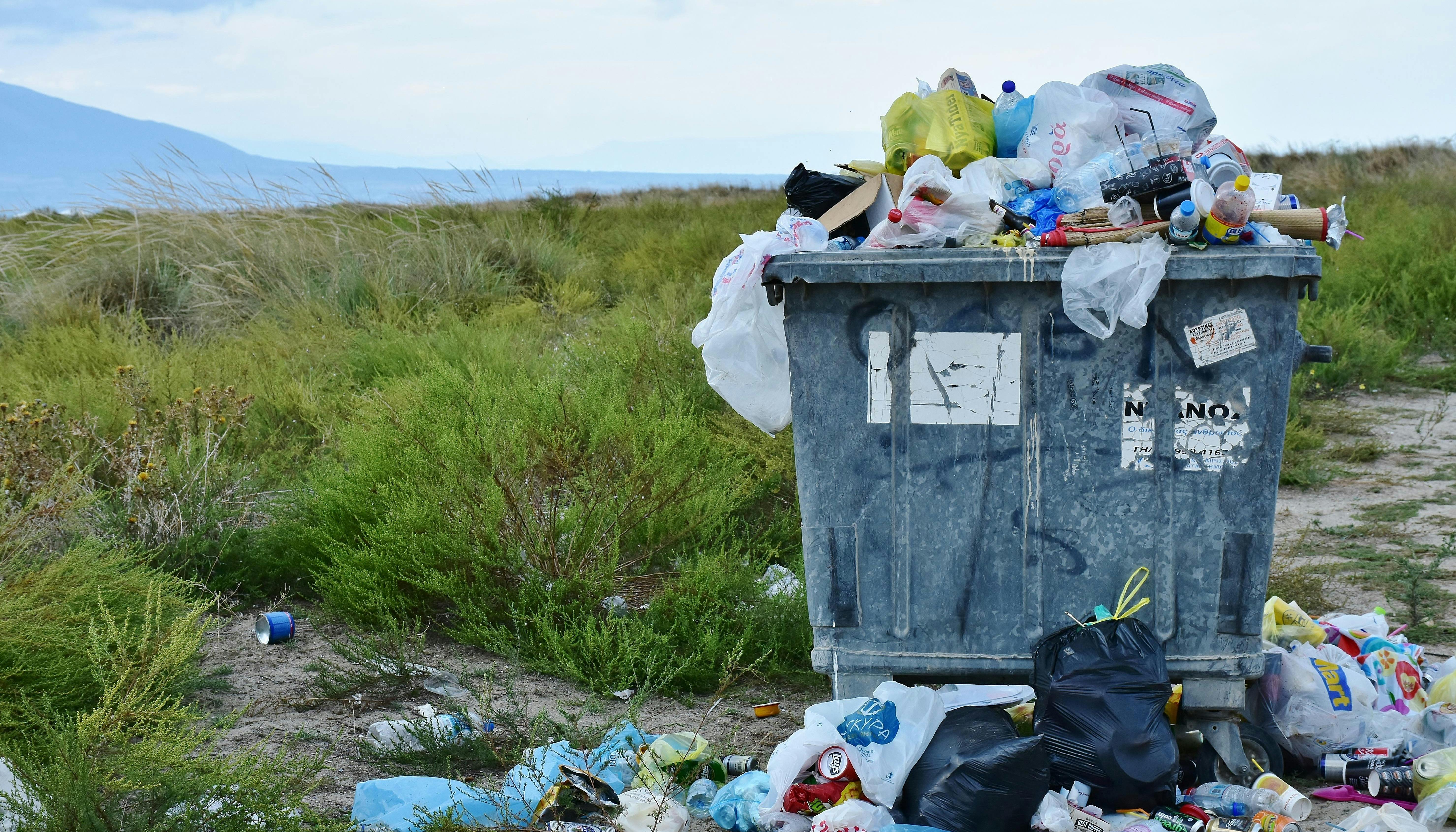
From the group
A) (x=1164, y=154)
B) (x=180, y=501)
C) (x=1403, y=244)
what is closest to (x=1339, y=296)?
(x=1403, y=244)

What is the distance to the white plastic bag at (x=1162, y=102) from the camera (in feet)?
9.43

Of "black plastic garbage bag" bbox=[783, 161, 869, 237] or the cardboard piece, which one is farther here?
"black plastic garbage bag" bbox=[783, 161, 869, 237]

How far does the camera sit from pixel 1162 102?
289 centimetres

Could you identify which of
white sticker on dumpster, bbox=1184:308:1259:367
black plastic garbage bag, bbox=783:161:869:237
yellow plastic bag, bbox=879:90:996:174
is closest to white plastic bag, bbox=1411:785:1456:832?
white sticker on dumpster, bbox=1184:308:1259:367

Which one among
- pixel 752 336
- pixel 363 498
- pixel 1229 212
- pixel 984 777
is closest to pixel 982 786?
pixel 984 777

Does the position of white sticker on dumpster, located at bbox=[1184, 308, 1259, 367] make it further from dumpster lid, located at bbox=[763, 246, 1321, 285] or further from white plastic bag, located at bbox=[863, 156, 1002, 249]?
white plastic bag, located at bbox=[863, 156, 1002, 249]

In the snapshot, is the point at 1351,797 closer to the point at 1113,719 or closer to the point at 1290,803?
the point at 1290,803

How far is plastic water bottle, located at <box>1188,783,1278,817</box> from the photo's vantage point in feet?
7.66

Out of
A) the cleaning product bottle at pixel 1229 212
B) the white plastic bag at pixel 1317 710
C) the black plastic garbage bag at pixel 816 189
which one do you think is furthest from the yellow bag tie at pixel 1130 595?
the black plastic garbage bag at pixel 816 189

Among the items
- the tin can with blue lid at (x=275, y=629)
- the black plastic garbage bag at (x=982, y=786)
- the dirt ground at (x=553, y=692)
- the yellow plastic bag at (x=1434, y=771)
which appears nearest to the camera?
A: the black plastic garbage bag at (x=982, y=786)

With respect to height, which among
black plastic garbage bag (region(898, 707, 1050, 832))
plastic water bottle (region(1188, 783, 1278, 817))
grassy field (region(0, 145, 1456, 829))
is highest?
grassy field (region(0, 145, 1456, 829))

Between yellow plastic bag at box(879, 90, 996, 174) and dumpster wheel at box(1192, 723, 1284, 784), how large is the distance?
1.54 metres

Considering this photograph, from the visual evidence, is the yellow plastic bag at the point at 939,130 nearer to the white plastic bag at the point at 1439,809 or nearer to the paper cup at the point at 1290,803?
the paper cup at the point at 1290,803

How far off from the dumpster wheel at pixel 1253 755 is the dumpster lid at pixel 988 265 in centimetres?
108
